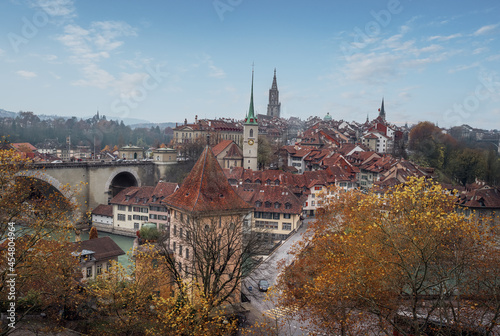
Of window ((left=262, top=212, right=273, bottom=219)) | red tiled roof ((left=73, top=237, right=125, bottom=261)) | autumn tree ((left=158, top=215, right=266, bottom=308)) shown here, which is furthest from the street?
red tiled roof ((left=73, top=237, right=125, bottom=261))

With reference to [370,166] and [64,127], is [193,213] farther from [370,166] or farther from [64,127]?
[64,127]

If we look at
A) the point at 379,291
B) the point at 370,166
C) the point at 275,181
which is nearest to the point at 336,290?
the point at 379,291

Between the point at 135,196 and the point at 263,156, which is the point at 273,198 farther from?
the point at 263,156

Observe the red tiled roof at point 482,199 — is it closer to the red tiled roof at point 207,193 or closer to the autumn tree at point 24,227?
the red tiled roof at point 207,193

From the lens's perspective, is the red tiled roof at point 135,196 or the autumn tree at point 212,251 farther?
the red tiled roof at point 135,196

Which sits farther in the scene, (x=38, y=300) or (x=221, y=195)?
(x=221, y=195)

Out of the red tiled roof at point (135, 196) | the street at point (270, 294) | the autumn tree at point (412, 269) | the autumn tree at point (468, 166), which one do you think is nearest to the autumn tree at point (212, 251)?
the street at point (270, 294)
